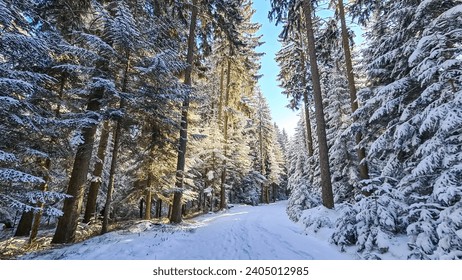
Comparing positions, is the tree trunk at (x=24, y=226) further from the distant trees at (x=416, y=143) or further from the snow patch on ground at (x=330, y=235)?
the distant trees at (x=416, y=143)

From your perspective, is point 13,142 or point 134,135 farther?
point 134,135

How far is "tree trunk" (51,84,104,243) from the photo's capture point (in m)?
8.63

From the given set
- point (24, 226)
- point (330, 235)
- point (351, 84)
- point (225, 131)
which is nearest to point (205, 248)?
point (330, 235)

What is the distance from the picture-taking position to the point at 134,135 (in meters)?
12.0

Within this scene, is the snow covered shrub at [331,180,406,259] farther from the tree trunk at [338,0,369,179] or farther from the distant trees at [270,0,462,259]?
the tree trunk at [338,0,369,179]

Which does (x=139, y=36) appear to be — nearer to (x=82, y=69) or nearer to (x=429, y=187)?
(x=82, y=69)

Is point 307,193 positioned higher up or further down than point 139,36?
further down

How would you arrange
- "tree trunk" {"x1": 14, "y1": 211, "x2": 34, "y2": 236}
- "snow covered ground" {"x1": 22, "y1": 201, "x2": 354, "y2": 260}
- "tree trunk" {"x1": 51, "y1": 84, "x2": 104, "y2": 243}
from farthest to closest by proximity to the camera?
"tree trunk" {"x1": 14, "y1": 211, "x2": 34, "y2": 236} → "tree trunk" {"x1": 51, "y1": 84, "x2": 104, "y2": 243} → "snow covered ground" {"x1": 22, "y1": 201, "x2": 354, "y2": 260}

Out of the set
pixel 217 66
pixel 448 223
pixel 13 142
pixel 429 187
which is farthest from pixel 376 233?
pixel 217 66

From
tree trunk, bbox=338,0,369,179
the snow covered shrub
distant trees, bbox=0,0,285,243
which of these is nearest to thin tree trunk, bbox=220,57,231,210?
distant trees, bbox=0,0,285,243

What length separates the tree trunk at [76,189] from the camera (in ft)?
28.3

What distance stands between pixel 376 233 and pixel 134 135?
10.5 meters
